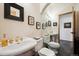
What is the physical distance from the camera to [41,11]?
1562 millimetres

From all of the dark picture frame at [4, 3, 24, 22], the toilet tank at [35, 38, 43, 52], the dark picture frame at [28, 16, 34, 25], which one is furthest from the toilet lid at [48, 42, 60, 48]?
the dark picture frame at [4, 3, 24, 22]

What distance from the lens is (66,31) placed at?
155 cm

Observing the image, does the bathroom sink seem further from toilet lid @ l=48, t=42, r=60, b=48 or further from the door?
the door

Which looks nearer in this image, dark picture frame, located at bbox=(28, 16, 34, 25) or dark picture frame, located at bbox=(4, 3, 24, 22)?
dark picture frame, located at bbox=(4, 3, 24, 22)

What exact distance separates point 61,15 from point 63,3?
182mm

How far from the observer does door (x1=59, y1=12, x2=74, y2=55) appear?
4.99 ft

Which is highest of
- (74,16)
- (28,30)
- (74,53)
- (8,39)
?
(74,16)

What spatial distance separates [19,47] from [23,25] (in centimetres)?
32

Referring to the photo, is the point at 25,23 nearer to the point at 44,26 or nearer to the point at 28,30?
the point at 28,30

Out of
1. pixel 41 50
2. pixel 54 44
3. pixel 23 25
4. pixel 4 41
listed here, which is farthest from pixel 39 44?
pixel 4 41

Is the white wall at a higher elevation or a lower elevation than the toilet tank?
higher

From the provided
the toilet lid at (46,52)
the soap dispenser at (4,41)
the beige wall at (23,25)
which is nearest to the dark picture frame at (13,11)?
the beige wall at (23,25)

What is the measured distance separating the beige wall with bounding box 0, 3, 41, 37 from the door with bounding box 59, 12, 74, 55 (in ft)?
1.16

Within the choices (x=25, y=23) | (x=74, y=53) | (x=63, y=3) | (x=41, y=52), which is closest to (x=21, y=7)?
(x=25, y=23)
